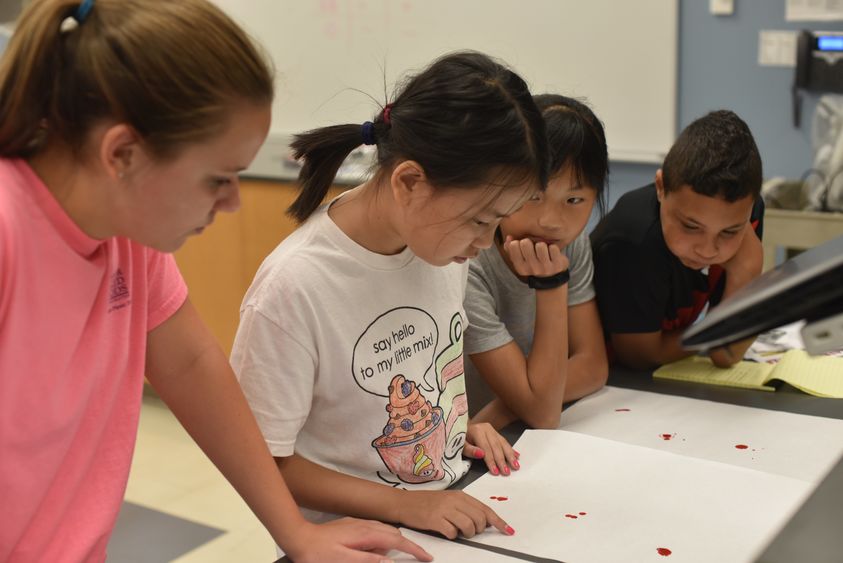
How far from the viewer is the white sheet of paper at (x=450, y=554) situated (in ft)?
3.22

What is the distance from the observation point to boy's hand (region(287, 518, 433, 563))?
38.2 inches

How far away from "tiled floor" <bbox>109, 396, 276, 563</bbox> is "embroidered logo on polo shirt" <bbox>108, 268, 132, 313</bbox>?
4.70 ft

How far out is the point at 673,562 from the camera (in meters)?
0.98

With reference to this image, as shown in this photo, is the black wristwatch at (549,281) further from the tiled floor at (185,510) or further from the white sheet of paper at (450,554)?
the tiled floor at (185,510)

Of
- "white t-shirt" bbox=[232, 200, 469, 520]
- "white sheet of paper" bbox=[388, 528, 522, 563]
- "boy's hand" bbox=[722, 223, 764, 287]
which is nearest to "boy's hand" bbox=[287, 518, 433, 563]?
"white sheet of paper" bbox=[388, 528, 522, 563]

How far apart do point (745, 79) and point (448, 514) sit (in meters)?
2.10

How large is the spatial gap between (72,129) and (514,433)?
2.57ft

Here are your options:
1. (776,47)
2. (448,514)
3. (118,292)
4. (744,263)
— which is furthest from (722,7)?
(118,292)

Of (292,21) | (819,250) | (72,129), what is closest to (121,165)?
(72,129)

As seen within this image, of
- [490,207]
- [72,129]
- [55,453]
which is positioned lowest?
[55,453]

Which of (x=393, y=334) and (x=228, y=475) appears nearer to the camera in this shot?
(x=228, y=475)

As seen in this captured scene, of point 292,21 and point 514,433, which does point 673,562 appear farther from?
point 292,21

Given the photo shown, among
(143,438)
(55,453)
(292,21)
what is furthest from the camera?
(292,21)

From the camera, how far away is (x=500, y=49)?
118 inches
